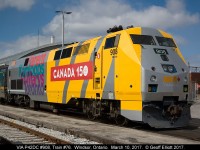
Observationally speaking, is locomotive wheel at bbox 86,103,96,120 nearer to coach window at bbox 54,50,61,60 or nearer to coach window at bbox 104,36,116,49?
coach window at bbox 104,36,116,49

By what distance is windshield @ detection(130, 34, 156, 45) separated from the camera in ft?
39.2

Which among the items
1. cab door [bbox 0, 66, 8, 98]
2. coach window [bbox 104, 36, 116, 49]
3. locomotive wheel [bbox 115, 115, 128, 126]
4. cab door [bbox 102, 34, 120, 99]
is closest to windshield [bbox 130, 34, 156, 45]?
cab door [bbox 102, 34, 120, 99]

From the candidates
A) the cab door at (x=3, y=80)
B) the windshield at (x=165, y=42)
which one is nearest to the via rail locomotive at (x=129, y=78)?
the windshield at (x=165, y=42)

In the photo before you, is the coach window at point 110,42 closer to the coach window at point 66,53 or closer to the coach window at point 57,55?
the coach window at point 66,53

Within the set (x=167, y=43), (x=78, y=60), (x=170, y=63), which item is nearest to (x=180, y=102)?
(x=170, y=63)

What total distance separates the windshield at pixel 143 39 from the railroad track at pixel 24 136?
448 cm

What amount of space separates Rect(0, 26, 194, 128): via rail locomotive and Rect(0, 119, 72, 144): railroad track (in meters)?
2.98

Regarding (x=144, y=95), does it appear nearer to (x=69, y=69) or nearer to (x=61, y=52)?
(x=69, y=69)

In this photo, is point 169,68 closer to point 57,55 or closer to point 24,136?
point 24,136

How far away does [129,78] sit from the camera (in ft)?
37.5

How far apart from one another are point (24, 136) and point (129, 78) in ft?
12.7

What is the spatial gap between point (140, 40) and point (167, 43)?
1.27 metres

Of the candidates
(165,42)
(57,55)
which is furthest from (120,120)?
(57,55)

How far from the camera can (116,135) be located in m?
9.63
